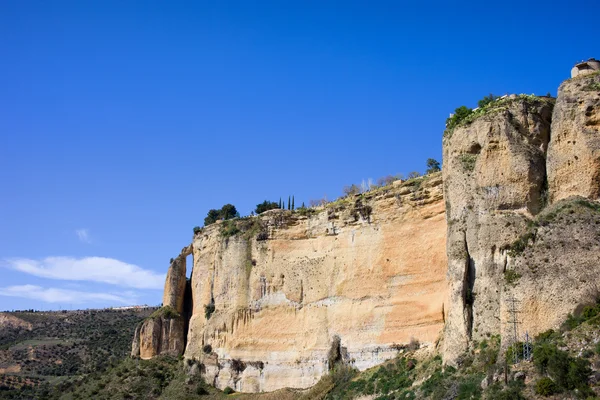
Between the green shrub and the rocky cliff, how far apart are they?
39.6ft

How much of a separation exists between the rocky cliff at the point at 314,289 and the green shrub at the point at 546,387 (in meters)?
12.1

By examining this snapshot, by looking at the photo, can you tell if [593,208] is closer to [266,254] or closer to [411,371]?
[411,371]

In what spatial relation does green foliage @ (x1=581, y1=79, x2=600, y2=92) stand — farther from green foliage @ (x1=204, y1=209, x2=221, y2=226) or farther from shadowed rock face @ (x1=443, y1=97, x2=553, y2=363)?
green foliage @ (x1=204, y1=209, x2=221, y2=226)

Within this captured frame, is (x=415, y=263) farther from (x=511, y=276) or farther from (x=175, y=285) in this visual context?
(x=175, y=285)

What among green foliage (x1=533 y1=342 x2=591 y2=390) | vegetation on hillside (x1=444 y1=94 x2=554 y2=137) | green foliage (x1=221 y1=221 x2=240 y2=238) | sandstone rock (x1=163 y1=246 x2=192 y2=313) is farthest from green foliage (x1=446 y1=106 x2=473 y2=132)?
sandstone rock (x1=163 y1=246 x2=192 y2=313)

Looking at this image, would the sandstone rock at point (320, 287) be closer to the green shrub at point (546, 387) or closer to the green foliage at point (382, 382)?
the green foliage at point (382, 382)

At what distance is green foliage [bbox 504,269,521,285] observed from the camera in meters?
26.4

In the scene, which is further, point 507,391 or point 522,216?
point 522,216

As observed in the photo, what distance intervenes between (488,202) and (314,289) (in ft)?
49.2

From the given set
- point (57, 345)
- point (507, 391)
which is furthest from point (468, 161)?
point (57, 345)

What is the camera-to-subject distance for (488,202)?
2952cm

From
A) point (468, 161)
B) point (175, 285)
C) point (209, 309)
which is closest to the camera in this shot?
point (468, 161)

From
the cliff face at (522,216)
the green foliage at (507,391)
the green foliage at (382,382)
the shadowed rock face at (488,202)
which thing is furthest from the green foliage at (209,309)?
the green foliage at (507,391)

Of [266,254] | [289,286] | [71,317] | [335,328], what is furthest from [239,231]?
[71,317]
